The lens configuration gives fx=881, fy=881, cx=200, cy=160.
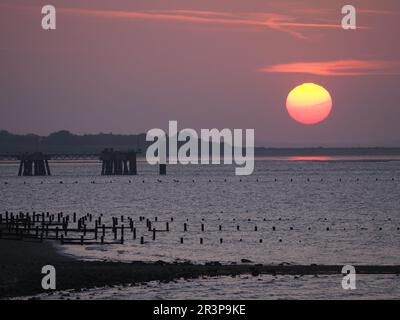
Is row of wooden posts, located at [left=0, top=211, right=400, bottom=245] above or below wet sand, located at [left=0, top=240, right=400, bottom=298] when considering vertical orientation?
above

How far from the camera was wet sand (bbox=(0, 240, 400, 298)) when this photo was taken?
4003 cm

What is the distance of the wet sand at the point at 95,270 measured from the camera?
1576 inches

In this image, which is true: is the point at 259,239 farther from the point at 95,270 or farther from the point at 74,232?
the point at 95,270

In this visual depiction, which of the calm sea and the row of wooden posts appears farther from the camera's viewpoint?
the row of wooden posts

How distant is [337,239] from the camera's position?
72875 mm

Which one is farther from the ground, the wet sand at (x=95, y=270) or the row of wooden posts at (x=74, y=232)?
the row of wooden posts at (x=74, y=232)

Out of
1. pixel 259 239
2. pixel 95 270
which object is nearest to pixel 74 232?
pixel 259 239

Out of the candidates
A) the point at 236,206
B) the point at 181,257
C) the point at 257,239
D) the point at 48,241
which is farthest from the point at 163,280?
the point at 236,206

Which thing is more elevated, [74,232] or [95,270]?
[74,232]

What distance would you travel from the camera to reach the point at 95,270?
44844 mm

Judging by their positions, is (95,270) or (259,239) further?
(259,239)

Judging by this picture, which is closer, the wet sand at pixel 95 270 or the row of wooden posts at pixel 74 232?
the wet sand at pixel 95 270

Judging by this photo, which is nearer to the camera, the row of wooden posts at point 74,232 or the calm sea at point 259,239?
the calm sea at point 259,239
